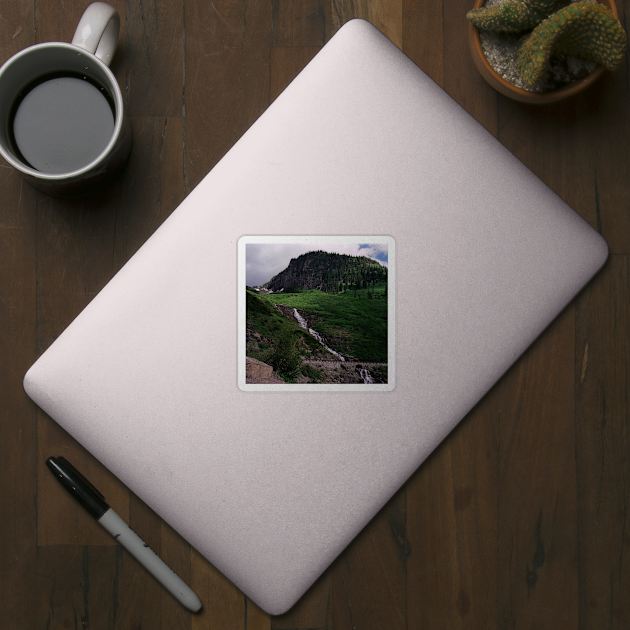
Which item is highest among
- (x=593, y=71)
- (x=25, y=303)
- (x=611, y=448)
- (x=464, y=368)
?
(x=593, y=71)

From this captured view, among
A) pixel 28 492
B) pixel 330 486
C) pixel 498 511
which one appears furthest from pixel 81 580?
pixel 498 511

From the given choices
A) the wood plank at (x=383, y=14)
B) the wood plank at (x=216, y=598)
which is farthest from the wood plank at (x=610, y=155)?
the wood plank at (x=216, y=598)

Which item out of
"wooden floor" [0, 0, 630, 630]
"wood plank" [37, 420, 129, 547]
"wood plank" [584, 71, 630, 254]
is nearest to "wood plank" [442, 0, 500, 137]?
"wooden floor" [0, 0, 630, 630]

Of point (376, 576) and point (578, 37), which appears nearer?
point (578, 37)

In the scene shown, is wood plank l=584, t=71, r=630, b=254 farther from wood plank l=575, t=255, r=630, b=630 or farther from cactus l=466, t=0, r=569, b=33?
cactus l=466, t=0, r=569, b=33

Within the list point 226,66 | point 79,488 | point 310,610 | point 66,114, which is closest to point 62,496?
point 79,488

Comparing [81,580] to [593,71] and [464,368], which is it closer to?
[464,368]

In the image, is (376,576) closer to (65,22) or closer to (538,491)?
(538,491)
